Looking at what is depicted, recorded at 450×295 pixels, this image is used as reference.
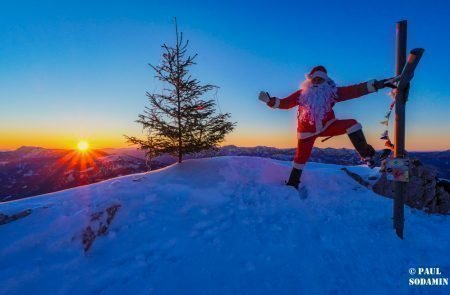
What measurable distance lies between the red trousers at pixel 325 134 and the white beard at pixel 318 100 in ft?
1.01

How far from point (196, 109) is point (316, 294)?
607cm

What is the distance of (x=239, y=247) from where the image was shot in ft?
15.7

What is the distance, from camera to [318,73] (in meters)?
6.56

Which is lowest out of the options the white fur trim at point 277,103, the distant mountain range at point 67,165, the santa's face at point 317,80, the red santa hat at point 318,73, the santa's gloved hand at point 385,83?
the distant mountain range at point 67,165

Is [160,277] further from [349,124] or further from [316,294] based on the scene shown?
[349,124]

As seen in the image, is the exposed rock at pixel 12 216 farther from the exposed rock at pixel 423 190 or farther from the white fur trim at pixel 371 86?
the exposed rock at pixel 423 190

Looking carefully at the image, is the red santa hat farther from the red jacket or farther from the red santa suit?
the red jacket

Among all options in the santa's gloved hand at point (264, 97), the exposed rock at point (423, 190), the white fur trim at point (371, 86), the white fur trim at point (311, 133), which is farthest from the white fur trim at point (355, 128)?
the exposed rock at point (423, 190)

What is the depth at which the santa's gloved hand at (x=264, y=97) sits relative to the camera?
6883mm

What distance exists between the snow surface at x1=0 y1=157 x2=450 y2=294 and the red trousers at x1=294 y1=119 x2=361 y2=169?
77 cm

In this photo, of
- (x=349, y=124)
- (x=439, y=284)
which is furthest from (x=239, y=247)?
(x=349, y=124)

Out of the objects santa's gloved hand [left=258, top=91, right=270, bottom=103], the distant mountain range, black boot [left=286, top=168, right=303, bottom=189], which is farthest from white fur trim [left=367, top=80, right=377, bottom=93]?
the distant mountain range

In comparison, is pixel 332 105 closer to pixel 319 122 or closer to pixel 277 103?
pixel 319 122

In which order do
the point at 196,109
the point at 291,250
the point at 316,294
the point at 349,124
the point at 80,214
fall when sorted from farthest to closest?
the point at 196,109
the point at 349,124
the point at 80,214
the point at 291,250
the point at 316,294
